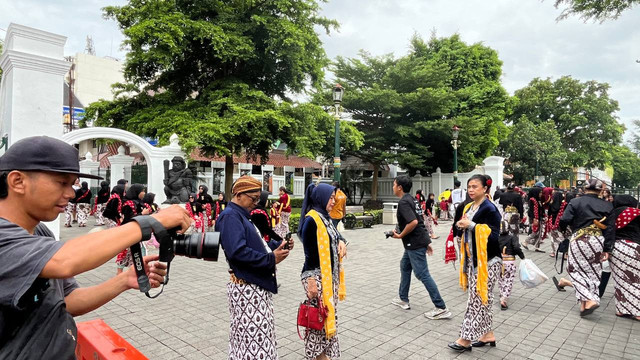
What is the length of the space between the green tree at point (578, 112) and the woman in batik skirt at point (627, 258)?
33.6m

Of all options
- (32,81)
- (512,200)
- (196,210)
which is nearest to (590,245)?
(512,200)

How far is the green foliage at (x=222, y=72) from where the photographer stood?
1453 centimetres

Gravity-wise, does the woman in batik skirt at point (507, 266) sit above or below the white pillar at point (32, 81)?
below

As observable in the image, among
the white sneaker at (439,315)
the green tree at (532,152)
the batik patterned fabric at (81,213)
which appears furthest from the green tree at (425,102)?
the white sneaker at (439,315)

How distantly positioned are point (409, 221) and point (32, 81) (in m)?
7.73

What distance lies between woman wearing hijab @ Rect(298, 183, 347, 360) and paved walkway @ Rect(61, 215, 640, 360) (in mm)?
773

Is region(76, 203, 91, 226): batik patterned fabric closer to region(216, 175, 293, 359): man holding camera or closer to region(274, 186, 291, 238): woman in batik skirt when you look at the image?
region(274, 186, 291, 238): woman in batik skirt

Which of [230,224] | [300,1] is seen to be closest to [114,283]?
[230,224]

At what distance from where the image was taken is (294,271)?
7.74 metres

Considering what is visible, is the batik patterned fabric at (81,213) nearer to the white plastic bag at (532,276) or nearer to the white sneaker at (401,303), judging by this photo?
the white sneaker at (401,303)

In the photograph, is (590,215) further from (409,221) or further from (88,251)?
(88,251)

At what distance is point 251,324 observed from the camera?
274 centimetres

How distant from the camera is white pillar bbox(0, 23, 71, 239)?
688cm

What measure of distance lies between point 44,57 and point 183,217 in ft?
26.4
